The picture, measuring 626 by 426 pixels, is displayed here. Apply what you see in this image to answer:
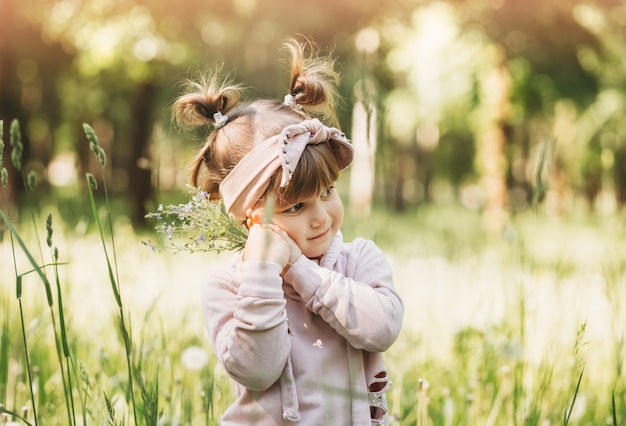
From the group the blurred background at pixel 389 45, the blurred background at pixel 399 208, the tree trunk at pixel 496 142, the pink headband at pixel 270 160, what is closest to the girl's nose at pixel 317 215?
the pink headband at pixel 270 160

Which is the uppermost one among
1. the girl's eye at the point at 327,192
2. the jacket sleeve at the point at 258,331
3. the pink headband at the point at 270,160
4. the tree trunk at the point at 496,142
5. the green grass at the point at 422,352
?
the tree trunk at the point at 496,142

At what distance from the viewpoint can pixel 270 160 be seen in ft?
5.41

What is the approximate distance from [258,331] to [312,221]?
29 cm

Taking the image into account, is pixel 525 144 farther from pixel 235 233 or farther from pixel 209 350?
pixel 235 233

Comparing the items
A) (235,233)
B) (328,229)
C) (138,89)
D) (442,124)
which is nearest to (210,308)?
(235,233)

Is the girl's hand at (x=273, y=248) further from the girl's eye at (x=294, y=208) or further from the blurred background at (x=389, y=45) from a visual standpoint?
the blurred background at (x=389, y=45)

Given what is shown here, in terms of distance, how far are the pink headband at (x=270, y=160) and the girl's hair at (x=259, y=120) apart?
0.03 meters

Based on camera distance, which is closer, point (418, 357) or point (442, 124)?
point (418, 357)

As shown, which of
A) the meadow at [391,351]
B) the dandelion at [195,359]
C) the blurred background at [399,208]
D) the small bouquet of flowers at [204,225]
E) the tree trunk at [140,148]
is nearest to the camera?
the small bouquet of flowers at [204,225]

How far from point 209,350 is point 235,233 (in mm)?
1312

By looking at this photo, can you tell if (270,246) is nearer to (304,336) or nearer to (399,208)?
(304,336)

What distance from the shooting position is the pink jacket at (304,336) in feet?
5.04

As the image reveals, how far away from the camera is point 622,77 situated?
1221cm

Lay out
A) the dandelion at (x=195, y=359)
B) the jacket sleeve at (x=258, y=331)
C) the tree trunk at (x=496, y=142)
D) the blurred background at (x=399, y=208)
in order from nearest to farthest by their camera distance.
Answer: the jacket sleeve at (x=258, y=331), the blurred background at (x=399, y=208), the dandelion at (x=195, y=359), the tree trunk at (x=496, y=142)
